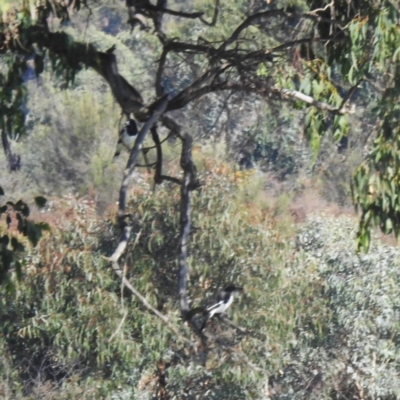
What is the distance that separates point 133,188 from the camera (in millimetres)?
11180

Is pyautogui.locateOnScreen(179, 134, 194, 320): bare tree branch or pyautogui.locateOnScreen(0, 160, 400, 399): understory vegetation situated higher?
pyautogui.locateOnScreen(179, 134, 194, 320): bare tree branch

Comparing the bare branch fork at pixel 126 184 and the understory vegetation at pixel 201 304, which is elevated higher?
the bare branch fork at pixel 126 184

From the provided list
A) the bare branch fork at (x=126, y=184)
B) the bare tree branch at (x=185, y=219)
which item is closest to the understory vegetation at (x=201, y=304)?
the bare tree branch at (x=185, y=219)

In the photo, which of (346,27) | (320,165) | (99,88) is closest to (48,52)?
(346,27)

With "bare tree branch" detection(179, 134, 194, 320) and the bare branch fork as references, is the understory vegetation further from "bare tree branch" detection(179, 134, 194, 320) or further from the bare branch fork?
the bare branch fork

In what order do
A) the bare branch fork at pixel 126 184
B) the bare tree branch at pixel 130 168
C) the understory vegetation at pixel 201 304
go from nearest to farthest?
the bare branch fork at pixel 126 184 < the bare tree branch at pixel 130 168 < the understory vegetation at pixel 201 304

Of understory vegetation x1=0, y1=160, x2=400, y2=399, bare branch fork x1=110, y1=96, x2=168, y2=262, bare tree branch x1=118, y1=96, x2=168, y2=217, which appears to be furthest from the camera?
understory vegetation x1=0, y1=160, x2=400, y2=399

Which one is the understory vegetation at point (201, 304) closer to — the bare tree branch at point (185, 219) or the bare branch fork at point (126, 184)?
the bare tree branch at point (185, 219)

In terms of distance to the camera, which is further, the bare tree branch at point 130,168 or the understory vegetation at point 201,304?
the understory vegetation at point 201,304

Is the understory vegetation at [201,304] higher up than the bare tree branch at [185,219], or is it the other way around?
Answer: the bare tree branch at [185,219]

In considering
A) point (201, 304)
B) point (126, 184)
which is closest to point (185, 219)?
point (126, 184)

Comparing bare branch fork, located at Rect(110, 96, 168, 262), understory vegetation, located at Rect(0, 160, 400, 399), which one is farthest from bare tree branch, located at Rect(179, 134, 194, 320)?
understory vegetation, located at Rect(0, 160, 400, 399)

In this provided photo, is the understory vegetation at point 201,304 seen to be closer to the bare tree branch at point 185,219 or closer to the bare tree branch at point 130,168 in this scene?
the bare tree branch at point 185,219

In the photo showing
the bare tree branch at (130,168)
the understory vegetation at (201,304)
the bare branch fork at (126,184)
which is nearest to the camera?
the bare branch fork at (126,184)
